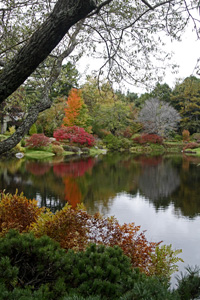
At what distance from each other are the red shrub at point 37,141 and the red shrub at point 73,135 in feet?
9.38

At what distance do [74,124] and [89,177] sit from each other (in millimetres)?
18210

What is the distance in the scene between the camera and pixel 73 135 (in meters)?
29.2

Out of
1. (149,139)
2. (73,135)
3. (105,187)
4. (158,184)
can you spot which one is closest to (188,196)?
(158,184)

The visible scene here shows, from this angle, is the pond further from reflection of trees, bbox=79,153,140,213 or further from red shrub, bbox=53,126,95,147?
red shrub, bbox=53,126,95,147

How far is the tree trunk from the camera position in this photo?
6.34 ft

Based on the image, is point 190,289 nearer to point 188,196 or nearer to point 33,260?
point 33,260

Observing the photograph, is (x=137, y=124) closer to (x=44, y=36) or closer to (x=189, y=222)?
(x=189, y=222)

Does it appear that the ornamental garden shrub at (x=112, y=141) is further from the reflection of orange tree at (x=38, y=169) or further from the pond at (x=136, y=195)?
the pond at (x=136, y=195)

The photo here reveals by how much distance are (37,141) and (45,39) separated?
2413 cm

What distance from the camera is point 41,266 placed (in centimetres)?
227

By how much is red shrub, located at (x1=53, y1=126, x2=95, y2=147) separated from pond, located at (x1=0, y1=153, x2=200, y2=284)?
13749 mm

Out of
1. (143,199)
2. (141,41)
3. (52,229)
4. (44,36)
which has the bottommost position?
(143,199)

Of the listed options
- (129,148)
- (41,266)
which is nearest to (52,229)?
(41,266)

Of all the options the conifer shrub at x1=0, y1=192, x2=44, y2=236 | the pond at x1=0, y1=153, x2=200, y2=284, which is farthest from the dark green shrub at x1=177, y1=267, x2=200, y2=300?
the pond at x1=0, y1=153, x2=200, y2=284
